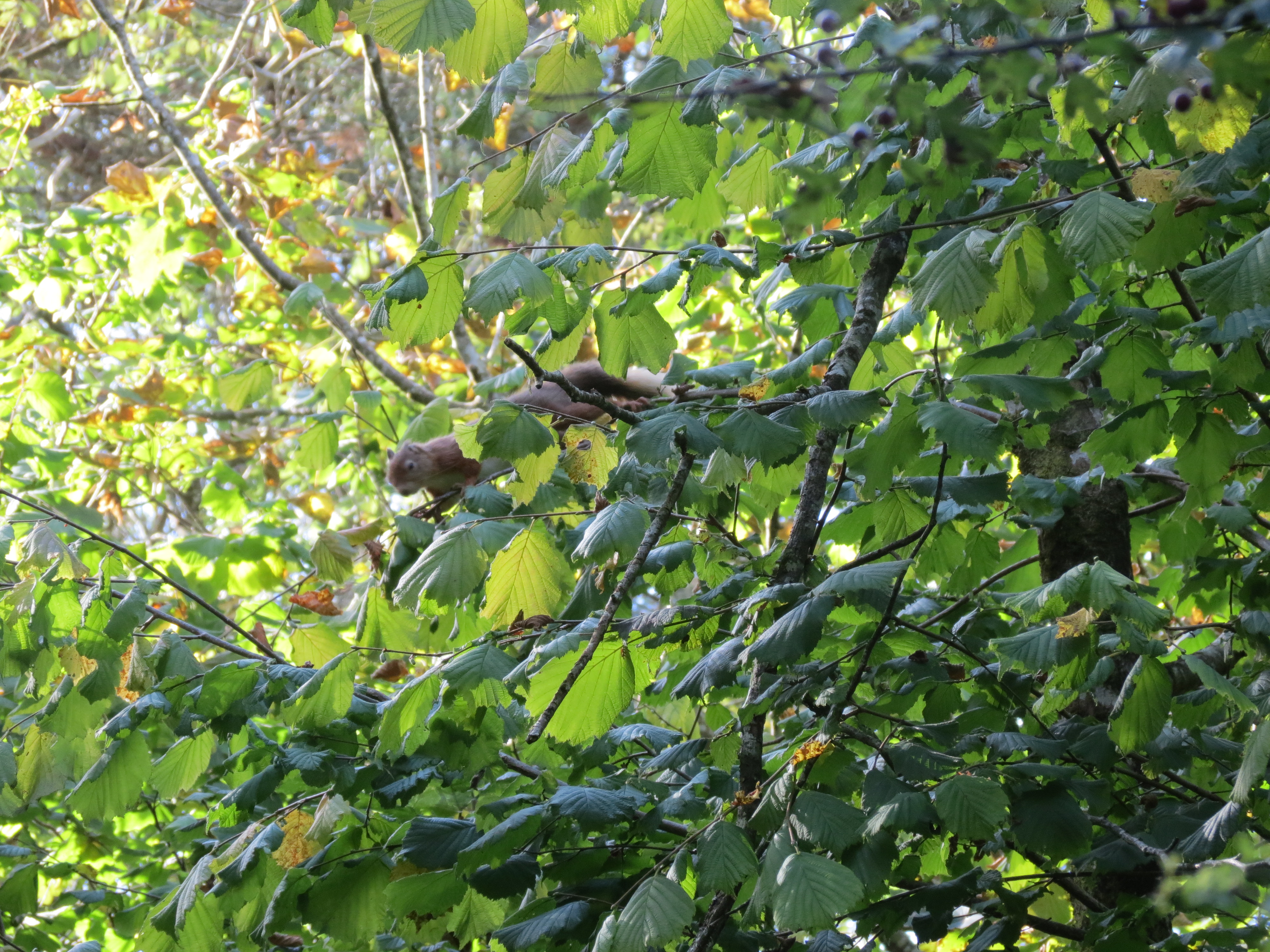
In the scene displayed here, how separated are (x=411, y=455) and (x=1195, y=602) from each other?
2.23 m

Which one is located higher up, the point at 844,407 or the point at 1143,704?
the point at 844,407

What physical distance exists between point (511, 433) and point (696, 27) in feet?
2.19

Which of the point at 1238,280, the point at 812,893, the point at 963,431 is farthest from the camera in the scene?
the point at 963,431

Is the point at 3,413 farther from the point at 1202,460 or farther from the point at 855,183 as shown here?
the point at 1202,460

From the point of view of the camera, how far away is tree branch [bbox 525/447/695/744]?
1.32 m

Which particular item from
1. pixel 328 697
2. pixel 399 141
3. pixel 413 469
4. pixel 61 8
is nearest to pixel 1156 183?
pixel 328 697

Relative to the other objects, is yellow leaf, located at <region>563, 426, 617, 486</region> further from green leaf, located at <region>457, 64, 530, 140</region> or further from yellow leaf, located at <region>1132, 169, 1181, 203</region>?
yellow leaf, located at <region>1132, 169, 1181, 203</region>

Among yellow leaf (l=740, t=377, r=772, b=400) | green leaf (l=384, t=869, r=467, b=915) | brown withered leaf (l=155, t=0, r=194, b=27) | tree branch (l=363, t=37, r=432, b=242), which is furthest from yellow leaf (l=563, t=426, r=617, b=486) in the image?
brown withered leaf (l=155, t=0, r=194, b=27)

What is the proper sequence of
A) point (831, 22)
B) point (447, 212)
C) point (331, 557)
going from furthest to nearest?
point (331, 557)
point (447, 212)
point (831, 22)

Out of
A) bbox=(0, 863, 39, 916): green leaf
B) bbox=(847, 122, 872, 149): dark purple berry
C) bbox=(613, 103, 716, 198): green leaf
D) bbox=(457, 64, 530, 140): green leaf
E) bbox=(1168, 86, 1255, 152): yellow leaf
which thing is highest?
bbox=(457, 64, 530, 140): green leaf

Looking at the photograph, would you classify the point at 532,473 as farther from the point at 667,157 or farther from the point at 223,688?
the point at 223,688

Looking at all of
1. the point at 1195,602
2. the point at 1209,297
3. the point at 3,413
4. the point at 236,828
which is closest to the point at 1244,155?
the point at 1209,297

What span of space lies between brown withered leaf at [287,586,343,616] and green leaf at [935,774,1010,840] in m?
1.53

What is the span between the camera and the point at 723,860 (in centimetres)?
139
